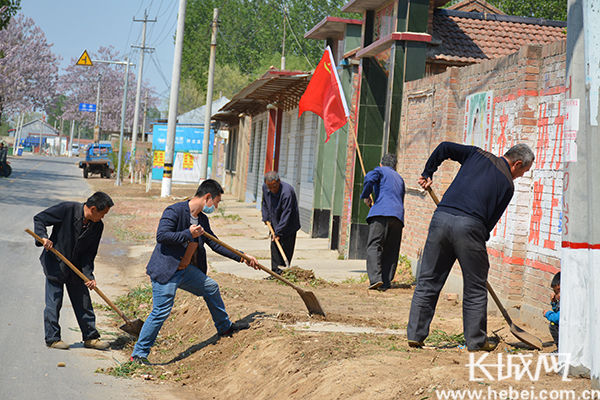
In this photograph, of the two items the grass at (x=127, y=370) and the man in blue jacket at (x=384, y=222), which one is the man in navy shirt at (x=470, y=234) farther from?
the man in blue jacket at (x=384, y=222)

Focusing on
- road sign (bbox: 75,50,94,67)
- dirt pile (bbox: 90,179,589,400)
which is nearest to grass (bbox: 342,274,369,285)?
dirt pile (bbox: 90,179,589,400)

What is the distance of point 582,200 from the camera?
4742 millimetres

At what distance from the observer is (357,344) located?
21.2 feet

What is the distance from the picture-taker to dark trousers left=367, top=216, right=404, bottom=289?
34.6 feet

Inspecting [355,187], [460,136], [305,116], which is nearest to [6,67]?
[305,116]

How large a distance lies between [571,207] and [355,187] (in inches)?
371

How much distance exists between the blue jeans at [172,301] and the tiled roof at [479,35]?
309 inches

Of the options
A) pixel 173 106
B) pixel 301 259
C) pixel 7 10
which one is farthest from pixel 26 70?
pixel 301 259

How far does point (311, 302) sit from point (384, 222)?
3.06m

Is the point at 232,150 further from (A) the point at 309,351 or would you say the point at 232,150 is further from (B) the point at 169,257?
(A) the point at 309,351

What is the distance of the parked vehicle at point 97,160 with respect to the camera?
160 ft

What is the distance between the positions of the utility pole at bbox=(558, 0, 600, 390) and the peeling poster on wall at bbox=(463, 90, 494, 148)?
4.27 meters

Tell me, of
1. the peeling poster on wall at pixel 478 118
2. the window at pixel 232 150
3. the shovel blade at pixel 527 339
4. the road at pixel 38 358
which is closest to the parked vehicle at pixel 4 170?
the window at pixel 232 150

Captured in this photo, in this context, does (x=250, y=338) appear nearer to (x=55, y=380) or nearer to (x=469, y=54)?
(x=55, y=380)
